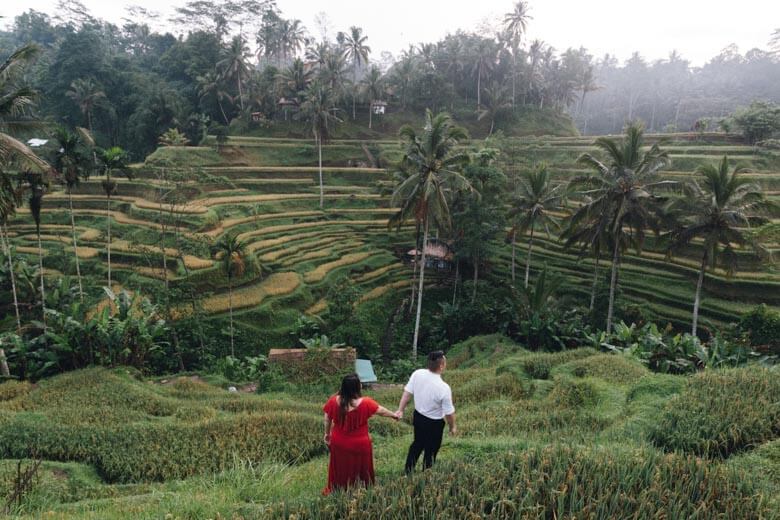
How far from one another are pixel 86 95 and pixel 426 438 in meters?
47.8

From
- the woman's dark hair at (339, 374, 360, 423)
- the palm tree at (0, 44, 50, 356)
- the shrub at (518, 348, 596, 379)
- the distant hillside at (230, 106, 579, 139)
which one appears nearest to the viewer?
the woman's dark hair at (339, 374, 360, 423)

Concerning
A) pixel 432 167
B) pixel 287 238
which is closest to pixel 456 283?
pixel 432 167

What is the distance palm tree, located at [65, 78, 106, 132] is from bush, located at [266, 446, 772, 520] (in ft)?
156

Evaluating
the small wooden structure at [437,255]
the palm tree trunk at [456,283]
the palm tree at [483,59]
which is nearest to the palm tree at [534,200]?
the palm tree trunk at [456,283]

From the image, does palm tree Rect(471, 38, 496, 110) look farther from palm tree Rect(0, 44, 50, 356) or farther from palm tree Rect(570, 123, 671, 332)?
palm tree Rect(0, 44, 50, 356)

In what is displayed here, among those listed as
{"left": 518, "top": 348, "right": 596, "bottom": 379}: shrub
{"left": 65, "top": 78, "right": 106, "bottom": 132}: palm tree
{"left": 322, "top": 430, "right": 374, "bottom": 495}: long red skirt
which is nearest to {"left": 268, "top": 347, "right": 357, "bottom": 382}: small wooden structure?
{"left": 518, "top": 348, "right": 596, "bottom": 379}: shrub

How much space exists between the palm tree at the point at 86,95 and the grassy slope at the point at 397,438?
3941 cm

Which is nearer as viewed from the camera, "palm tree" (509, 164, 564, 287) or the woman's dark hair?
the woman's dark hair

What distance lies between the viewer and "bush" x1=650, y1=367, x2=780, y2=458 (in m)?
5.45

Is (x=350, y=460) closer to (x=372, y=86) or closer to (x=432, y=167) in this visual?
(x=432, y=167)

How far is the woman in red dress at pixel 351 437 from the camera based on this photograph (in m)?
4.36

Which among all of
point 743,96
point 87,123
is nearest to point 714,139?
point 743,96

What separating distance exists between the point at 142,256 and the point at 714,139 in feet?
126

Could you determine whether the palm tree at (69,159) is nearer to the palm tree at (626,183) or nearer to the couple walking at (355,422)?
the couple walking at (355,422)
